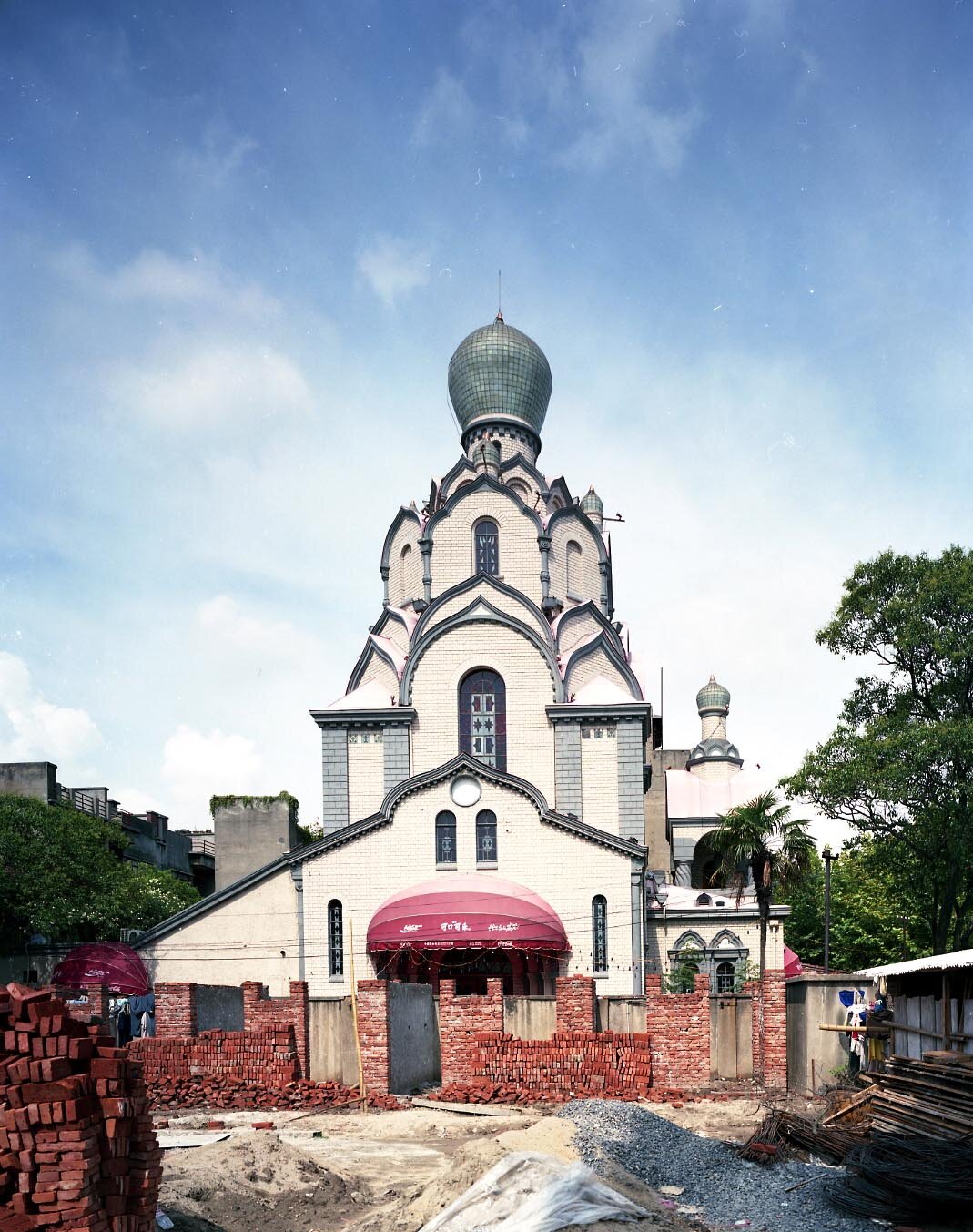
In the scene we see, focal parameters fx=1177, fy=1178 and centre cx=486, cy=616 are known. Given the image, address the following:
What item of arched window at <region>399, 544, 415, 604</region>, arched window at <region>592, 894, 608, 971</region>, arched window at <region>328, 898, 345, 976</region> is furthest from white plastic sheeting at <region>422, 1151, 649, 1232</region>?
arched window at <region>399, 544, 415, 604</region>

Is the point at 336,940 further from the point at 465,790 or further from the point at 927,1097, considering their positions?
the point at 927,1097

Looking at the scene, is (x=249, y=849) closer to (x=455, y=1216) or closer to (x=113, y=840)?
(x=113, y=840)

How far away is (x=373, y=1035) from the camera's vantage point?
66.5 ft

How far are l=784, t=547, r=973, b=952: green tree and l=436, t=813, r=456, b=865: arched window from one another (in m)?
8.93

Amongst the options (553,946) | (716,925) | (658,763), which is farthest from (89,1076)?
(658,763)

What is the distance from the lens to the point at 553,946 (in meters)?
29.3

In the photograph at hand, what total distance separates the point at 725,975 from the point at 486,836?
7.60 meters

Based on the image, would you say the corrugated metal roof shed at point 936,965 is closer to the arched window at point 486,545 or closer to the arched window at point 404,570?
the arched window at point 486,545

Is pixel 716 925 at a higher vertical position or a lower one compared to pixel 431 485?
lower

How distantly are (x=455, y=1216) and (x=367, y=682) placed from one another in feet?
86.9

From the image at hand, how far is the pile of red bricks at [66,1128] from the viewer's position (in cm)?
944

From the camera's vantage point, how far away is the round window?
103 ft

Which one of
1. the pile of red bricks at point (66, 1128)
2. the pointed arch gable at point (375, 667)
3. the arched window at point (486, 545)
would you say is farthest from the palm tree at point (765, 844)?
the pile of red bricks at point (66, 1128)

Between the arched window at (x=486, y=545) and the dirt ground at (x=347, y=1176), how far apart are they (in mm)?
22134
